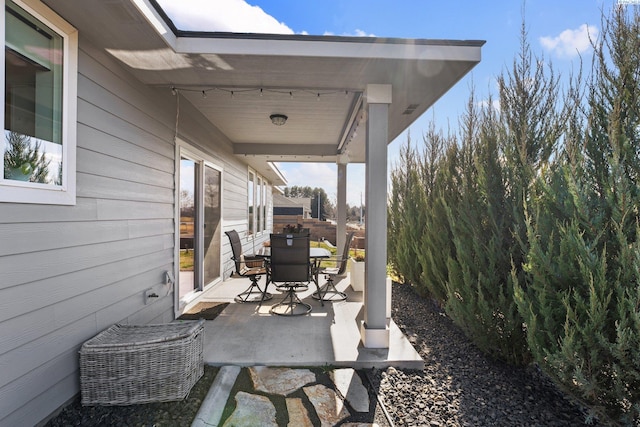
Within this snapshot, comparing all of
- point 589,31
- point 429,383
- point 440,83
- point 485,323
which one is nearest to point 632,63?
point 589,31

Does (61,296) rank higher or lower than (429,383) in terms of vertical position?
higher

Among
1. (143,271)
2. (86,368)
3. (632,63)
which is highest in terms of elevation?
(632,63)

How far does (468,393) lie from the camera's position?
7.72ft

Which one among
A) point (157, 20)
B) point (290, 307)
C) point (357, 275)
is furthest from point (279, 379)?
point (357, 275)

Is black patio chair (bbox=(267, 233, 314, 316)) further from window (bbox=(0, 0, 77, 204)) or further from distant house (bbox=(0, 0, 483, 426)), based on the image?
window (bbox=(0, 0, 77, 204))

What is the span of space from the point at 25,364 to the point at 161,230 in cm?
168

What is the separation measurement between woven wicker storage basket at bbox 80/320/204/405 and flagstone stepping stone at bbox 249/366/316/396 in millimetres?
511

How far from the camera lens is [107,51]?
7.80 feet

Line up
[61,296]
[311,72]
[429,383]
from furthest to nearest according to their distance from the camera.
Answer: [311,72] < [429,383] < [61,296]

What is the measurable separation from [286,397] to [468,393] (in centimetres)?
131

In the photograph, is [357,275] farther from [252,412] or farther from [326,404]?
[252,412]

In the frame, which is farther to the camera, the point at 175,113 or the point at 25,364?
the point at 175,113

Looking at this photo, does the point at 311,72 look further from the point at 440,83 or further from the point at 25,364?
the point at 25,364

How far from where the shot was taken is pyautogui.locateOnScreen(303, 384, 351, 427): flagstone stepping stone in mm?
2034
